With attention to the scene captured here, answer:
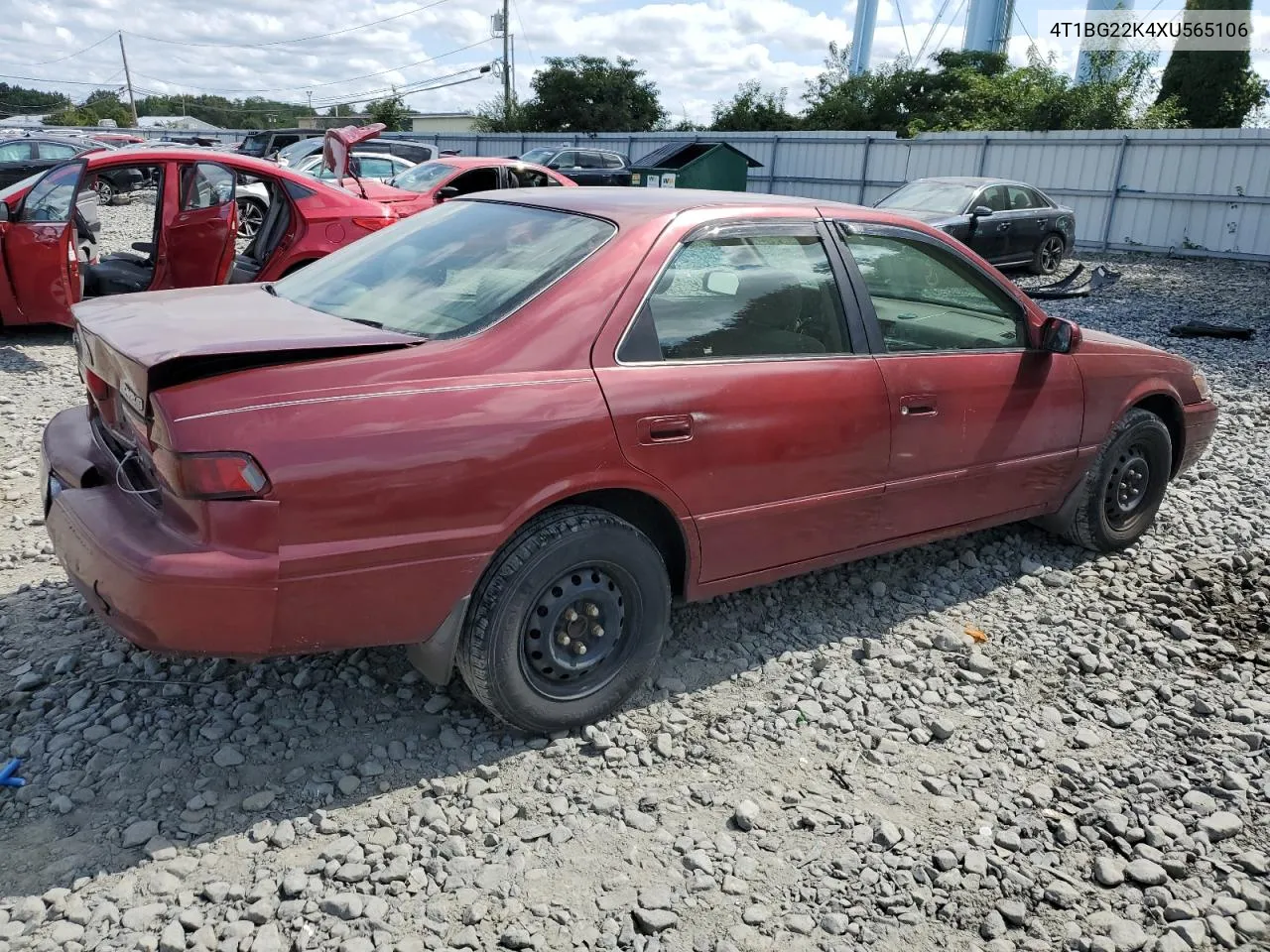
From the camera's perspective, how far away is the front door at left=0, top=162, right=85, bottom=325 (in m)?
7.45

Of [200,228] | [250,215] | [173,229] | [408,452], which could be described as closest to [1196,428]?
[408,452]

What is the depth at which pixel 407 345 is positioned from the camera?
2812 mm

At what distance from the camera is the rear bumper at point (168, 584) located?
8.07 feet

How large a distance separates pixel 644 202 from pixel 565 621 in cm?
149

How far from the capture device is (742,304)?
3428 mm

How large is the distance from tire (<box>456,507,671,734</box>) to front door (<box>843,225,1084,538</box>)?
116 cm

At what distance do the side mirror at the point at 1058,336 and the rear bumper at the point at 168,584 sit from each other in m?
3.19

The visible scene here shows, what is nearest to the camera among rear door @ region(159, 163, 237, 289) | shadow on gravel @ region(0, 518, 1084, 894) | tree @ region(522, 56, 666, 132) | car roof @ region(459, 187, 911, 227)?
shadow on gravel @ region(0, 518, 1084, 894)

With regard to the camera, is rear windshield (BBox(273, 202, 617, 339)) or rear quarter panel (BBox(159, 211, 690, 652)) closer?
rear quarter panel (BBox(159, 211, 690, 652))

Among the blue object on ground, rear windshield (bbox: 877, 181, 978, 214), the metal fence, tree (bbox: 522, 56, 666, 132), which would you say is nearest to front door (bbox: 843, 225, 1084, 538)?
the blue object on ground

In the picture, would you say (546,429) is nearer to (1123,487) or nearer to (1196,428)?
(1123,487)

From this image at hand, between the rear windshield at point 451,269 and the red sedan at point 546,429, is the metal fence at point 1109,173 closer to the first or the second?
the red sedan at point 546,429

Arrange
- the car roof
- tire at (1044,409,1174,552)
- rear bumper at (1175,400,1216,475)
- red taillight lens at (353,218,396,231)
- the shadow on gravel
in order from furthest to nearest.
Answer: red taillight lens at (353,218,396,231)
rear bumper at (1175,400,1216,475)
tire at (1044,409,1174,552)
the car roof
the shadow on gravel

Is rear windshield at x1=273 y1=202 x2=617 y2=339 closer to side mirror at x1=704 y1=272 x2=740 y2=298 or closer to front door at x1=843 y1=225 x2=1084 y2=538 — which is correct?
side mirror at x1=704 y1=272 x2=740 y2=298
